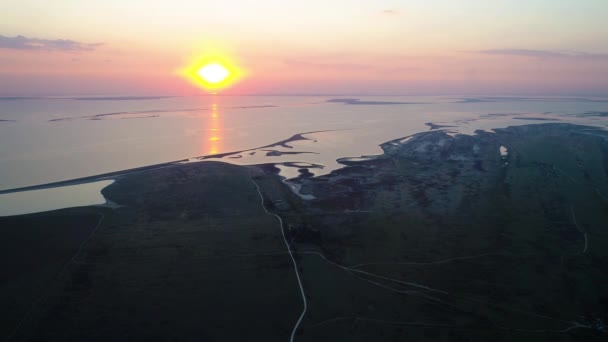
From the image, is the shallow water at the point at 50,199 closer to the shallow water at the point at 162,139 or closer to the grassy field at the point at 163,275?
the grassy field at the point at 163,275

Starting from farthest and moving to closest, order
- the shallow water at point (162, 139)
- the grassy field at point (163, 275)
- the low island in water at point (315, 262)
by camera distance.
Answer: the shallow water at point (162, 139) < the low island in water at point (315, 262) < the grassy field at point (163, 275)

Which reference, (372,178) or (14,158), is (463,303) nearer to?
(372,178)

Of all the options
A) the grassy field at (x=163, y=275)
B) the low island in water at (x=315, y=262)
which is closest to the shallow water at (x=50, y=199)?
the low island in water at (x=315, y=262)

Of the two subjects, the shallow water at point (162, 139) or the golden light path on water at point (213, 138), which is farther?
the golden light path on water at point (213, 138)

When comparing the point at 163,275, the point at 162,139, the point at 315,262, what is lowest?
the point at 163,275

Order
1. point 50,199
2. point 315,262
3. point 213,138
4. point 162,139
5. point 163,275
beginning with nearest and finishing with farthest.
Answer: point 163,275 < point 315,262 < point 50,199 < point 162,139 < point 213,138

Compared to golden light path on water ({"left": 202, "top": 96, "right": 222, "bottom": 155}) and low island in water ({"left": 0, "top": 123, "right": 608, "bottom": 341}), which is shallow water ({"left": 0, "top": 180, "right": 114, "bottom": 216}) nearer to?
low island in water ({"left": 0, "top": 123, "right": 608, "bottom": 341})

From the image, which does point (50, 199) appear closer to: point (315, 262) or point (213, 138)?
point (315, 262)

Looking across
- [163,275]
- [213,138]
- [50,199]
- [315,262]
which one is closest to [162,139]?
[213,138]

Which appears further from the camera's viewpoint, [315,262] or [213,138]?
[213,138]

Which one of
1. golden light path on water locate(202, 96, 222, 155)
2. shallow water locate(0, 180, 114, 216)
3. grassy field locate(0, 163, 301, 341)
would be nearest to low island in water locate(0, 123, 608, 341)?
grassy field locate(0, 163, 301, 341)
